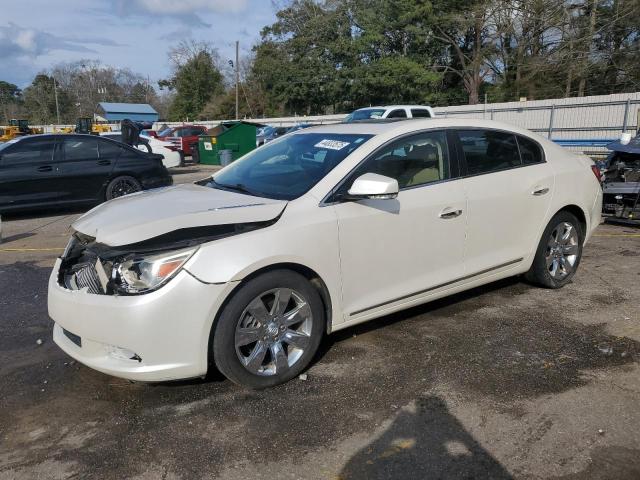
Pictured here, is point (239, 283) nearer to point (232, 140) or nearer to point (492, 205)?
point (492, 205)

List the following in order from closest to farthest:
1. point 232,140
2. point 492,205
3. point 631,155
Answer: point 492,205, point 631,155, point 232,140

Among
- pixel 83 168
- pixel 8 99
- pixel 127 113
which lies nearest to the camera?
pixel 83 168

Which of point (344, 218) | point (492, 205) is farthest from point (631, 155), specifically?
point (344, 218)

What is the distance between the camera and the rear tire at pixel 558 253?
4.85 metres

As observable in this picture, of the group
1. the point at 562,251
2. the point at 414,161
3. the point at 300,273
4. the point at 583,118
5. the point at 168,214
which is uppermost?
the point at 583,118

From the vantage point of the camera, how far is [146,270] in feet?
9.68

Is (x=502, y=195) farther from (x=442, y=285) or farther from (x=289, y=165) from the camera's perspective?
(x=289, y=165)

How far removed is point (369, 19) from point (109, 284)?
43081 mm

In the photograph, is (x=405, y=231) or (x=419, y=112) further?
(x=419, y=112)

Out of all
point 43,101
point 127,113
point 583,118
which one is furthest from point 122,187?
point 43,101

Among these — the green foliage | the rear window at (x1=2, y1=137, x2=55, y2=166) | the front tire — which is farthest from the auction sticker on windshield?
the green foliage

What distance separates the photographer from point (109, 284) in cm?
299

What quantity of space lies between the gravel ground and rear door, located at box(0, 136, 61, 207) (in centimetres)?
550

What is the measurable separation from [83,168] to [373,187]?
793 cm
